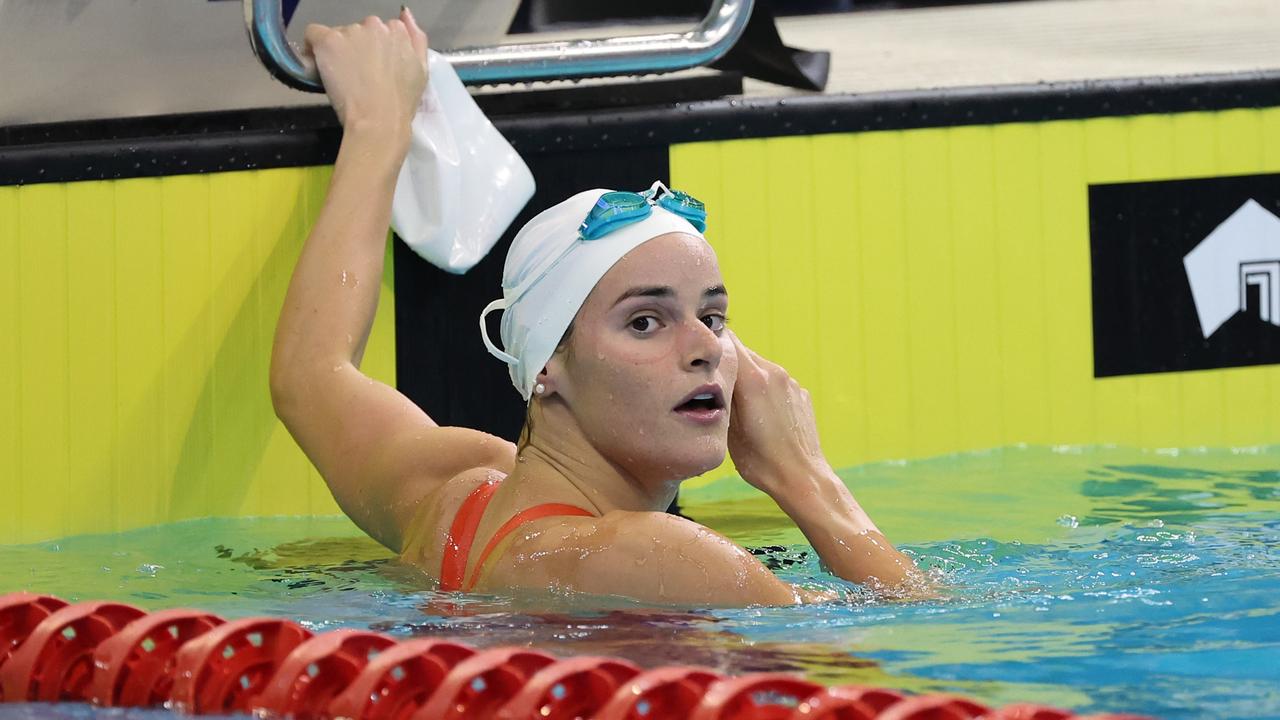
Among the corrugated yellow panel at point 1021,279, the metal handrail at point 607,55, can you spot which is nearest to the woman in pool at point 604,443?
the metal handrail at point 607,55

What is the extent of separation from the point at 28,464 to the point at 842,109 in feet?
5.87

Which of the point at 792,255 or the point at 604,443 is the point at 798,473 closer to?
the point at 604,443

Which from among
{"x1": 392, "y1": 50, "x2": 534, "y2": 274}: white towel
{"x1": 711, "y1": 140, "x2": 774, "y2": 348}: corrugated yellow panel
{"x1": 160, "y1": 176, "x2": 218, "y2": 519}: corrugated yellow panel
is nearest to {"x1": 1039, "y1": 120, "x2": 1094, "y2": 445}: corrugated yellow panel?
{"x1": 711, "y1": 140, "x2": 774, "y2": 348}: corrugated yellow panel

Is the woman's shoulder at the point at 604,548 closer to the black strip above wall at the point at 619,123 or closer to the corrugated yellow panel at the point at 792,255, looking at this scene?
the black strip above wall at the point at 619,123

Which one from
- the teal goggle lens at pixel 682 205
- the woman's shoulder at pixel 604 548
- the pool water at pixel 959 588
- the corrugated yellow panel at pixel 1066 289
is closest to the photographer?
the pool water at pixel 959 588

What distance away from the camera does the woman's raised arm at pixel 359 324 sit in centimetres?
294

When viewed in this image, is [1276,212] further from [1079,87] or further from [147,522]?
[147,522]

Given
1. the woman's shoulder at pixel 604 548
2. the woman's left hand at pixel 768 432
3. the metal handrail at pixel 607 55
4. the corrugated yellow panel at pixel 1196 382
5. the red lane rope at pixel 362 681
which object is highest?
the metal handrail at pixel 607 55

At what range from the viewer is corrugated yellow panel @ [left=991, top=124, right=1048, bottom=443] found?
3.94 metres

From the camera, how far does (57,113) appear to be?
3.52 meters

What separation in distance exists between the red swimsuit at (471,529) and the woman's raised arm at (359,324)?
211 millimetres

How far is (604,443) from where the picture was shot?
101 inches

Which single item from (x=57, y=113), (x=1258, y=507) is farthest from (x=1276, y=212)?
(x=57, y=113)

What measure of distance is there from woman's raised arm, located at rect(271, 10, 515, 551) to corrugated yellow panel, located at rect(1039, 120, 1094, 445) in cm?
143
